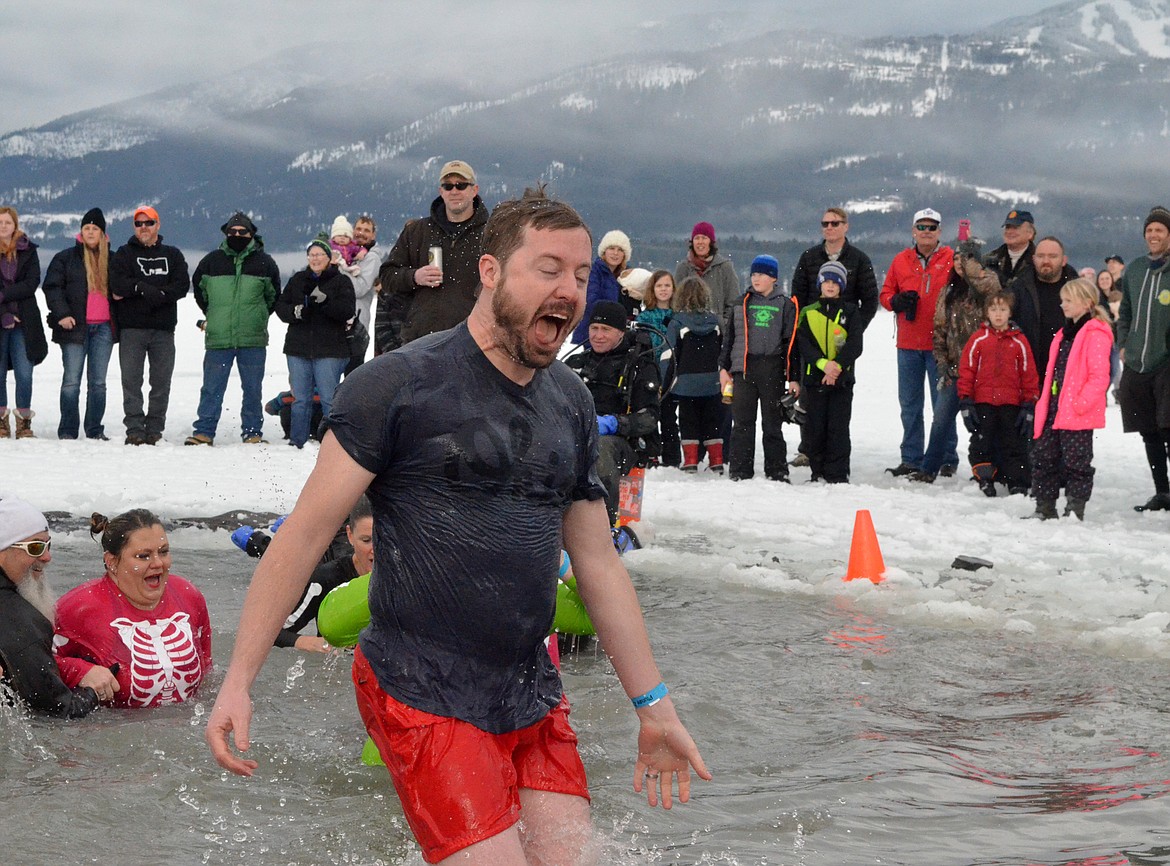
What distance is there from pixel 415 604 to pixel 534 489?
0.36 m

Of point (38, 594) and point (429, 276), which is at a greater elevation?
point (429, 276)

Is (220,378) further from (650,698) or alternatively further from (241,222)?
(650,698)

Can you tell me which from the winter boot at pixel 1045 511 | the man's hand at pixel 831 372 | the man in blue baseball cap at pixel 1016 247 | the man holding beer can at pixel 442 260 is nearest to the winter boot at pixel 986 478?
the winter boot at pixel 1045 511

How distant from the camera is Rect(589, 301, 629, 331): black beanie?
891cm

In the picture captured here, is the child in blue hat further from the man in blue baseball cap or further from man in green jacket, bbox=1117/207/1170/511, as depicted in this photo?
man in green jacket, bbox=1117/207/1170/511

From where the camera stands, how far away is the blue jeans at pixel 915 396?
12.9 metres

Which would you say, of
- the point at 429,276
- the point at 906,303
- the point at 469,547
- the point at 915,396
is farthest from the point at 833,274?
the point at 469,547

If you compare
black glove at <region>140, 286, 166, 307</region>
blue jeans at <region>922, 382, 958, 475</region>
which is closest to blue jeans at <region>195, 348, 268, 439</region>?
black glove at <region>140, 286, 166, 307</region>

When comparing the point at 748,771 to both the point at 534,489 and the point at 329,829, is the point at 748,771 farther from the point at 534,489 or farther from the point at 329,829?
the point at 534,489

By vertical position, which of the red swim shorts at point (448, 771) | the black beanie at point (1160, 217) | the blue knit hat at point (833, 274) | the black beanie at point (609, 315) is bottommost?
the red swim shorts at point (448, 771)

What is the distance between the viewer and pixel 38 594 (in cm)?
576

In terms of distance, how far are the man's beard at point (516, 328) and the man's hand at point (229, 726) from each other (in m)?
0.91

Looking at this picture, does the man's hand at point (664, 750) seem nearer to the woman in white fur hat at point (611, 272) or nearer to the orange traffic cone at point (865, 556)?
the orange traffic cone at point (865, 556)

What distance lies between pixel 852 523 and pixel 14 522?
6644 millimetres
